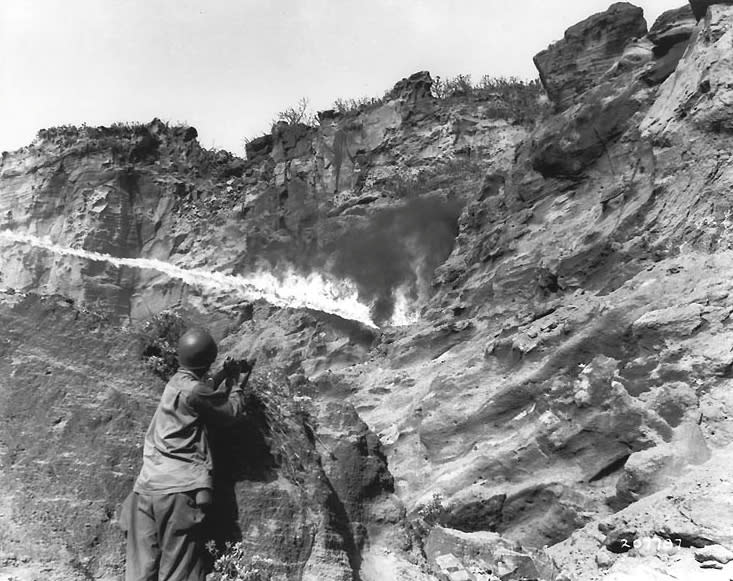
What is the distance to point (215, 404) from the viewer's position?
21.0 feet

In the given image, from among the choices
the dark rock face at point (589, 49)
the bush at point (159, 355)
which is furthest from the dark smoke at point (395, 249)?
the bush at point (159, 355)

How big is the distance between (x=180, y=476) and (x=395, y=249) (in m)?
25.7

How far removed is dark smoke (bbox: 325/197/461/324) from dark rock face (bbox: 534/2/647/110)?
29.2ft

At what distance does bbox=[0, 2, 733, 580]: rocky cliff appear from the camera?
678 cm

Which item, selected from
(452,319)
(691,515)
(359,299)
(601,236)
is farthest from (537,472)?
(359,299)

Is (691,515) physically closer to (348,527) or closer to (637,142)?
(348,527)

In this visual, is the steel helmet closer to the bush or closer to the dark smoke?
the bush

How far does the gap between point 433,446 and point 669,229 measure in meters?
4.86

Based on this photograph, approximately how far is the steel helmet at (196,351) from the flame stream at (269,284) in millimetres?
21686

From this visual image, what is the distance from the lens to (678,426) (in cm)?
901

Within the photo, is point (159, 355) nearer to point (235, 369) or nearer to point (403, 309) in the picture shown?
point (235, 369)

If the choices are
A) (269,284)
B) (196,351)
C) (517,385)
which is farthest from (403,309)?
(196,351)

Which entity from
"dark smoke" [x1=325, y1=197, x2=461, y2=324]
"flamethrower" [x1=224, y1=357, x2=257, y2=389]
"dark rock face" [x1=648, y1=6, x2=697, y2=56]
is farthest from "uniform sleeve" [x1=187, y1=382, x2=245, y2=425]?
"dark smoke" [x1=325, y1=197, x2=461, y2=324]

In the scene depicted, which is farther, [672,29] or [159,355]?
[672,29]
